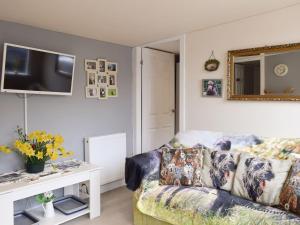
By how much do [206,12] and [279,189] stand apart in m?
1.71

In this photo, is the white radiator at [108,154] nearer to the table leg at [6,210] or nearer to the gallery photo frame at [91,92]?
the gallery photo frame at [91,92]

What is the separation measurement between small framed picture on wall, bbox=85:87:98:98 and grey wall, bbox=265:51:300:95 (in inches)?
82.9

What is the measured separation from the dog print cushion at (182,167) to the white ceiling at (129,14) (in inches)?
53.8

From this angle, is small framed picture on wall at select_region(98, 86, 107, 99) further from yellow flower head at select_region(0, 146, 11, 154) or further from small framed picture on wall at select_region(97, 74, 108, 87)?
yellow flower head at select_region(0, 146, 11, 154)

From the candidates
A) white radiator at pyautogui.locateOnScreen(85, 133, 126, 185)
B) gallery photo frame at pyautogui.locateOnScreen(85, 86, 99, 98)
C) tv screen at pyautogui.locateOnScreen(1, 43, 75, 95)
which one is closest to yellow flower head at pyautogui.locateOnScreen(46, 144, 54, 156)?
tv screen at pyautogui.locateOnScreen(1, 43, 75, 95)

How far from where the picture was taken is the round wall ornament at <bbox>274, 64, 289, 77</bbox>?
91.8 inches

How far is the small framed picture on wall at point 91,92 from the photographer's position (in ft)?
10.7

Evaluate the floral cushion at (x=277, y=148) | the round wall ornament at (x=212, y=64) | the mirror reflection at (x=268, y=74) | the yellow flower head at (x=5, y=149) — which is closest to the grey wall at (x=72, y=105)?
the yellow flower head at (x=5, y=149)

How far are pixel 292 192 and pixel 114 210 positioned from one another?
1876mm

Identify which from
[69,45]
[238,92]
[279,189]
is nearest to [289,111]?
[238,92]

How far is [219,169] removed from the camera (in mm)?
2266

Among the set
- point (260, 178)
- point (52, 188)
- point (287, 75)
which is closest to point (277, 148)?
point (260, 178)

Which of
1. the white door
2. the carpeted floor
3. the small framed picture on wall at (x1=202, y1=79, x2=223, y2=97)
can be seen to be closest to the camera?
the carpeted floor

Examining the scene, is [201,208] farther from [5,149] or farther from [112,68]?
[112,68]
